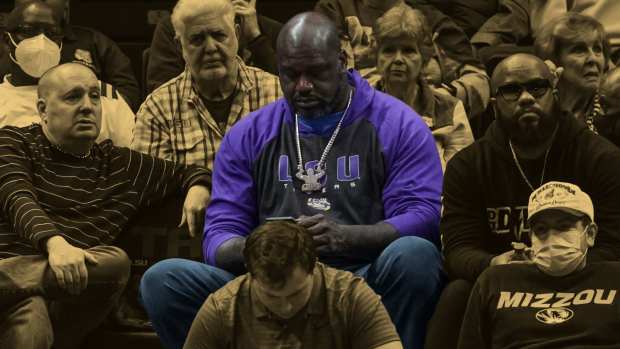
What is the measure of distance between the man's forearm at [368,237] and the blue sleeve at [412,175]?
0.07 m

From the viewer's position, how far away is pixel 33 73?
17.1 feet

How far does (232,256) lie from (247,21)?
164 cm

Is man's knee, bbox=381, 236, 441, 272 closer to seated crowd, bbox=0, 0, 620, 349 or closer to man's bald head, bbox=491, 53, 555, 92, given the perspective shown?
seated crowd, bbox=0, 0, 620, 349

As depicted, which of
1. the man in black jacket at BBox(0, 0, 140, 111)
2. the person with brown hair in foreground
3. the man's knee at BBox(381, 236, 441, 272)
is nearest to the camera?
the person with brown hair in foreground

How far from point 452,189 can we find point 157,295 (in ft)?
2.86

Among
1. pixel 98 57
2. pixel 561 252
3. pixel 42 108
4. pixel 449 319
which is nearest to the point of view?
pixel 561 252

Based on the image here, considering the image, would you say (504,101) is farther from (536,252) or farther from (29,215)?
(29,215)

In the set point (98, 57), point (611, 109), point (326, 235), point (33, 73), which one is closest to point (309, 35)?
point (326, 235)

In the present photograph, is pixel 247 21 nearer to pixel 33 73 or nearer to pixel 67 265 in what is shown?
pixel 33 73

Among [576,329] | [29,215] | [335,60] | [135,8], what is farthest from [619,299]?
[135,8]

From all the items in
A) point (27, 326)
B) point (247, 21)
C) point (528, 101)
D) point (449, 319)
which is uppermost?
point (247, 21)

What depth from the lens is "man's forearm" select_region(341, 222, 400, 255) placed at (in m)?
3.94

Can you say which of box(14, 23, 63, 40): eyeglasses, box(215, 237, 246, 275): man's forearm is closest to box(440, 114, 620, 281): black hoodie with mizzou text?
box(215, 237, 246, 275): man's forearm

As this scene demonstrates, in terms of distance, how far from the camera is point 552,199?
3.70m
